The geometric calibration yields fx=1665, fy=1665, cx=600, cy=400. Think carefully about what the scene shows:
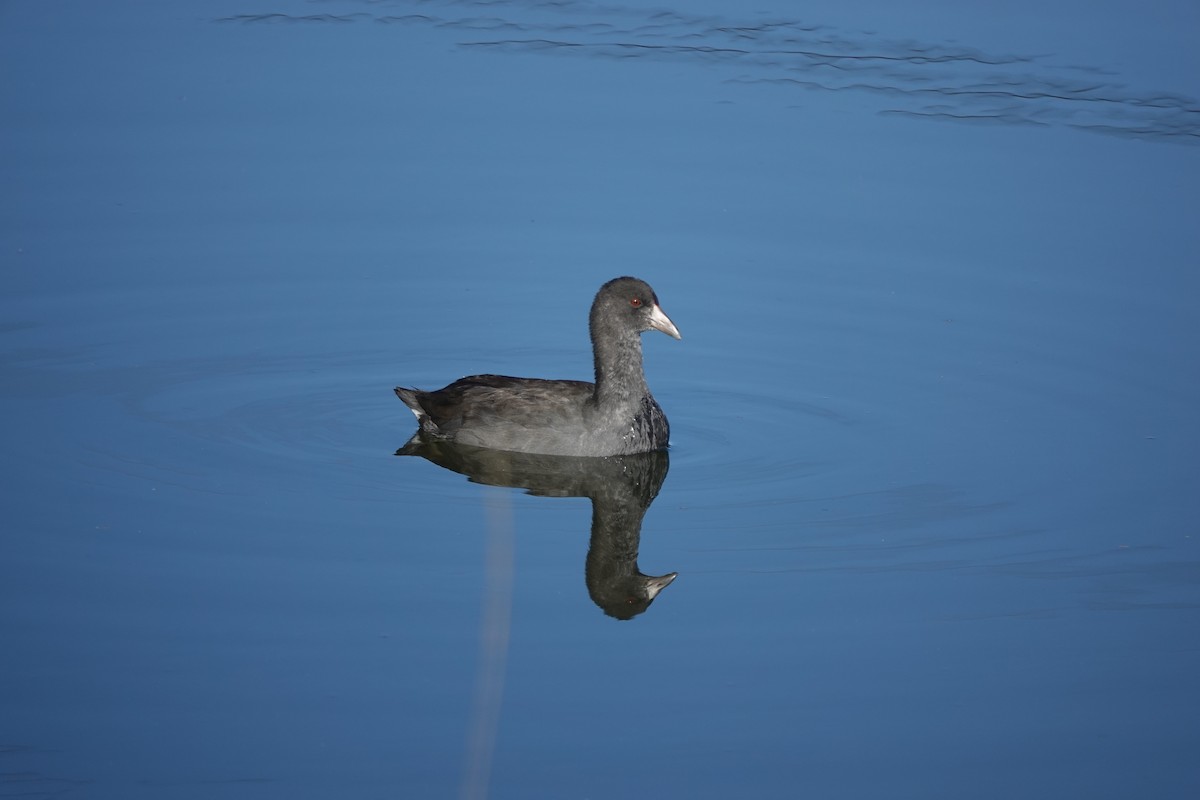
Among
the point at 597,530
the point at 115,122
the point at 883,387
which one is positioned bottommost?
the point at 597,530

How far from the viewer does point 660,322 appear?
10.1 meters

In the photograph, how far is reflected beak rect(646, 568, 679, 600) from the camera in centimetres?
805

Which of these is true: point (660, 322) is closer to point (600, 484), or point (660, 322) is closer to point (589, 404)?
point (589, 404)

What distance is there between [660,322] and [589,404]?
2.18ft

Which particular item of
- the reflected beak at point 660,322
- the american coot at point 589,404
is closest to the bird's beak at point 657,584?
the american coot at point 589,404

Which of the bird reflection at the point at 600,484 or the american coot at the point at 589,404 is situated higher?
the american coot at the point at 589,404

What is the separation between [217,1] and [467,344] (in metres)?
8.41

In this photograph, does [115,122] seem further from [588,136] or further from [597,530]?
[597,530]

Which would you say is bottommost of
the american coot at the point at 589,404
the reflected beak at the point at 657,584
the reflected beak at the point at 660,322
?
the reflected beak at the point at 657,584

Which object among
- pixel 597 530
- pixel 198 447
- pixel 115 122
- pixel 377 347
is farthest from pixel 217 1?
pixel 597 530

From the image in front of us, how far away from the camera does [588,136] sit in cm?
1498

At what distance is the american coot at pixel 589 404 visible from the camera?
1005 cm

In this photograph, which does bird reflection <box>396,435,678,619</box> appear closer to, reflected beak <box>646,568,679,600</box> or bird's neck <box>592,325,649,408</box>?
reflected beak <box>646,568,679,600</box>

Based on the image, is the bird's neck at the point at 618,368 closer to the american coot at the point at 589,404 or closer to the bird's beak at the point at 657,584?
the american coot at the point at 589,404
